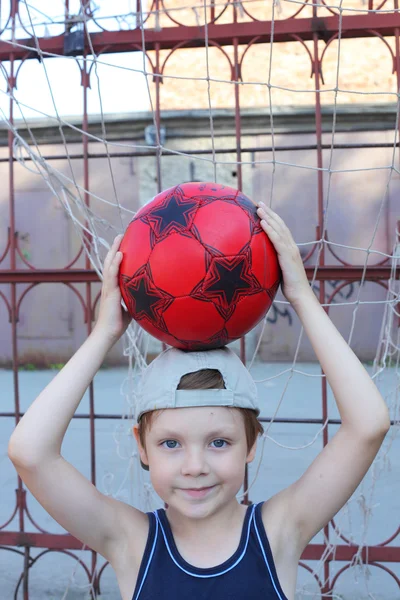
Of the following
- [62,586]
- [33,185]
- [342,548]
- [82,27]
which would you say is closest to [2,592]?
[62,586]

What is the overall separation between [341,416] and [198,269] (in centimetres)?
42

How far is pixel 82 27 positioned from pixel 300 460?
3.10 metres

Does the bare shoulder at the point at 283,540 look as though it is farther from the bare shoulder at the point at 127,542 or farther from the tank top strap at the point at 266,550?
the bare shoulder at the point at 127,542

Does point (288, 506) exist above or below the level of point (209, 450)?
below

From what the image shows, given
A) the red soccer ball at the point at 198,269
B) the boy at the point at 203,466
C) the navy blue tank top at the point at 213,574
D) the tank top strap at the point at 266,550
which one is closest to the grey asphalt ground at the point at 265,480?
the boy at the point at 203,466

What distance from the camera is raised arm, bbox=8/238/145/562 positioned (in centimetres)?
113

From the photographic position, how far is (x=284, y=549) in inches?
47.5

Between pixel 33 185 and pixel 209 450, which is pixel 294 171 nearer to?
pixel 33 185

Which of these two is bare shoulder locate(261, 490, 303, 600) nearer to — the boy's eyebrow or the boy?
the boy

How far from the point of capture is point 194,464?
1.09m

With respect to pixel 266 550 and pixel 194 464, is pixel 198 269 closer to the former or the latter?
pixel 194 464

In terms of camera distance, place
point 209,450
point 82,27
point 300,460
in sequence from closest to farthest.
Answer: point 209,450, point 82,27, point 300,460

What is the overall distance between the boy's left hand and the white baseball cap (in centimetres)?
19

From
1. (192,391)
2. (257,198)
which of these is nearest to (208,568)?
(192,391)
